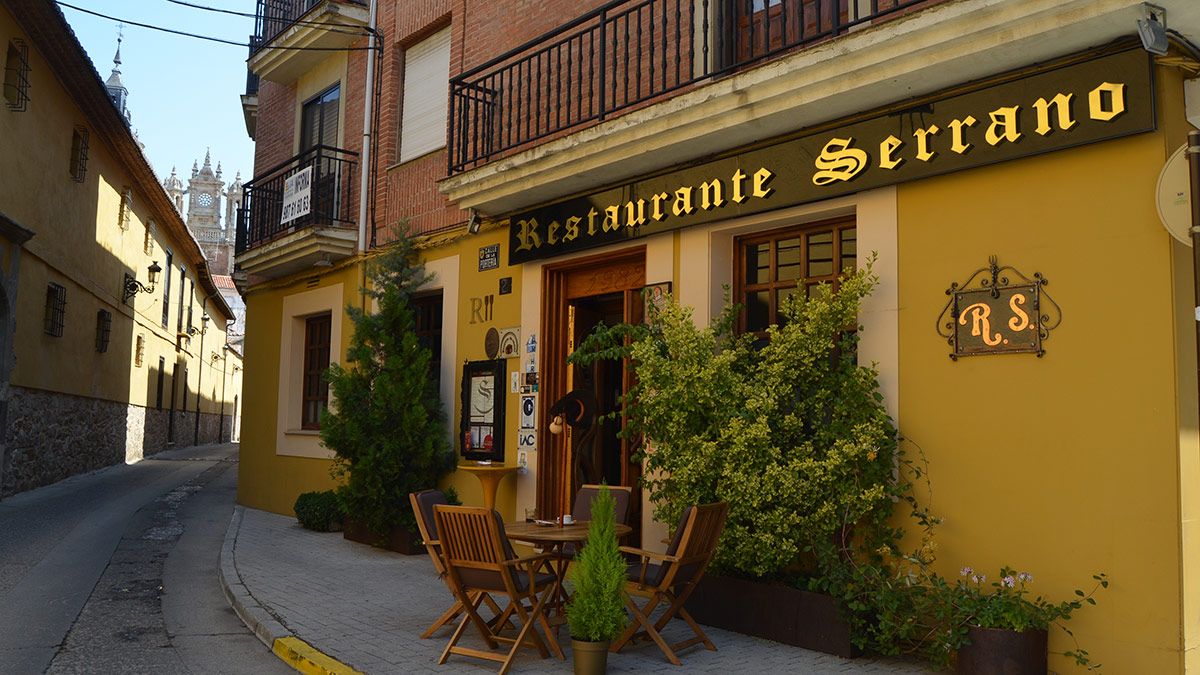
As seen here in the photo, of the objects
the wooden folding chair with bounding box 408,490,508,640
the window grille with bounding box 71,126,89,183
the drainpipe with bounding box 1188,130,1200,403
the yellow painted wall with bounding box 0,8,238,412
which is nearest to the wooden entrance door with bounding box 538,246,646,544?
the wooden folding chair with bounding box 408,490,508,640

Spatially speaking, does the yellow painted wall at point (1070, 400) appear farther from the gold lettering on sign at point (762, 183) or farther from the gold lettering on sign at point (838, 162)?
the gold lettering on sign at point (762, 183)

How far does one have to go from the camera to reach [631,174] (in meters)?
8.10

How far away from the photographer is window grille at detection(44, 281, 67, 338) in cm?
1702

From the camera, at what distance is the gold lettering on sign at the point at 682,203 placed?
754 centimetres

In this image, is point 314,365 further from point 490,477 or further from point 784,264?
point 784,264

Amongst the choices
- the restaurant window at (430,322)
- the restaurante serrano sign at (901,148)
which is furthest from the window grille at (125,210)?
the restaurante serrano sign at (901,148)

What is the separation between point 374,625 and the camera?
6539mm

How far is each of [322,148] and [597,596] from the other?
8.69 metres

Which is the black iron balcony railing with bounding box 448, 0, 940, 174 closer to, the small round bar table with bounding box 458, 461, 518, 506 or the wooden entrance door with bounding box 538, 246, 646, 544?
the wooden entrance door with bounding box 538, 246, 646, 544

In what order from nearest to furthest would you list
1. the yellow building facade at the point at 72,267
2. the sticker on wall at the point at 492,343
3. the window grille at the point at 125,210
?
1. the sticker on wall at the point at 492,343
2. the yellow building facade at the point at 72,267
3. the window grille at the point at 125,210

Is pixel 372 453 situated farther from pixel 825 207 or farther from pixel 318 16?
pixel 318 16

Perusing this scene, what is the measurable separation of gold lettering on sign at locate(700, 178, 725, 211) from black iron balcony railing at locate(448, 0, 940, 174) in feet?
2.58

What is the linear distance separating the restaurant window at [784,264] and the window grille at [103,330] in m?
17.7

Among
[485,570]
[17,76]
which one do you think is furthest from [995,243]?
[17,76]
